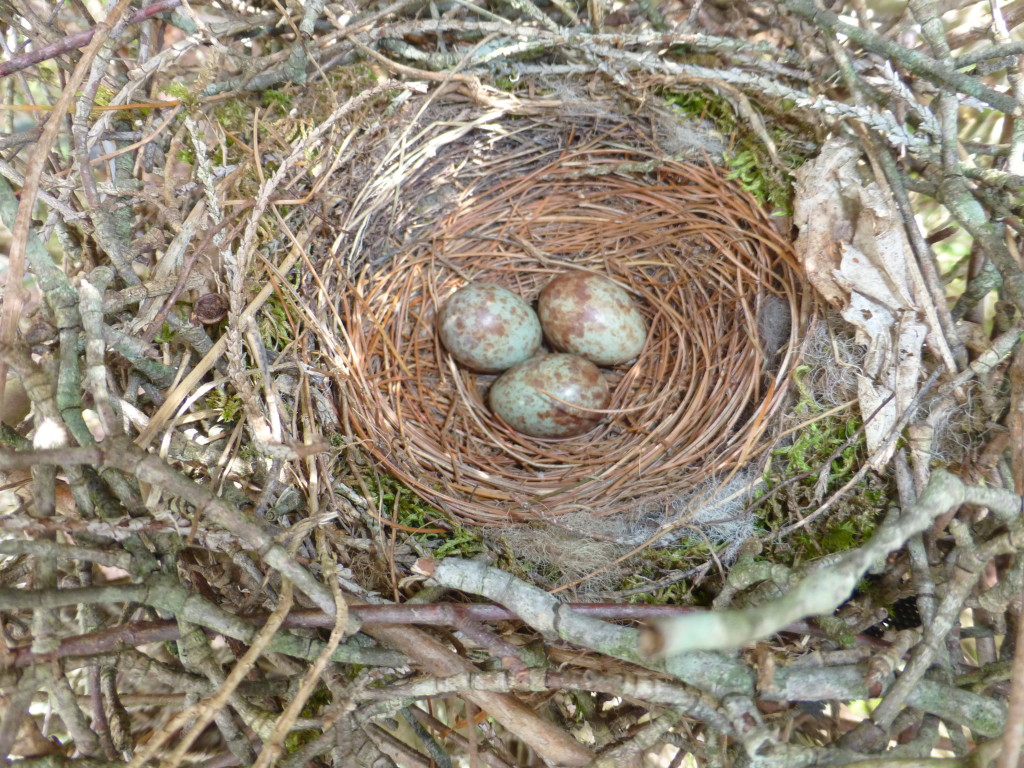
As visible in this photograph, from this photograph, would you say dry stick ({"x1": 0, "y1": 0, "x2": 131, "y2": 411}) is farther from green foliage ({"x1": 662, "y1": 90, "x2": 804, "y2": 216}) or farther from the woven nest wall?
green foliage ({"x1": 662, "y1": 90, "x2": 804, "y2": 216})

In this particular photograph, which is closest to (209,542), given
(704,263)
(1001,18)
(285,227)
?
(285,227)

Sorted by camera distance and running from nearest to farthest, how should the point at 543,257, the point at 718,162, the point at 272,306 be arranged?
1. the point at 272,306
2. the point at 718,162
3. the point at 543,257

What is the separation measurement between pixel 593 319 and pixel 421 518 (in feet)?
2.94

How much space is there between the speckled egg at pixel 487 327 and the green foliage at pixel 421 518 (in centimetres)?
55

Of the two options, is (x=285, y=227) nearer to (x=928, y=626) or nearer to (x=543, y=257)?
(x=543, y=257)

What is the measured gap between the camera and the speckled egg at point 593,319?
2305 mm

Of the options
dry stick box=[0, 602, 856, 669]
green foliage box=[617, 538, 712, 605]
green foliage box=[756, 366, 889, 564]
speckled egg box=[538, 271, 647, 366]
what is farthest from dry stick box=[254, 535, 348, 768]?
speckled egg box=[538, 271, 647, 366]

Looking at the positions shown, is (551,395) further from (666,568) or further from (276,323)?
(276,323)

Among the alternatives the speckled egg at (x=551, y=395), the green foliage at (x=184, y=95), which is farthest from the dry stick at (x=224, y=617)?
the green foliage at (x=184, y=95)

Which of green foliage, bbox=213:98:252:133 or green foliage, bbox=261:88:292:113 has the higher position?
green foliage, bbox=261:88:292:113

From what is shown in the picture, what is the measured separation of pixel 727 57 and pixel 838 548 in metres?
1.51

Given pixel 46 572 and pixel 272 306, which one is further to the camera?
pixel 272 306

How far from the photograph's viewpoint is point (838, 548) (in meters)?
1.76

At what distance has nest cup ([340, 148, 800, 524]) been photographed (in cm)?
207
